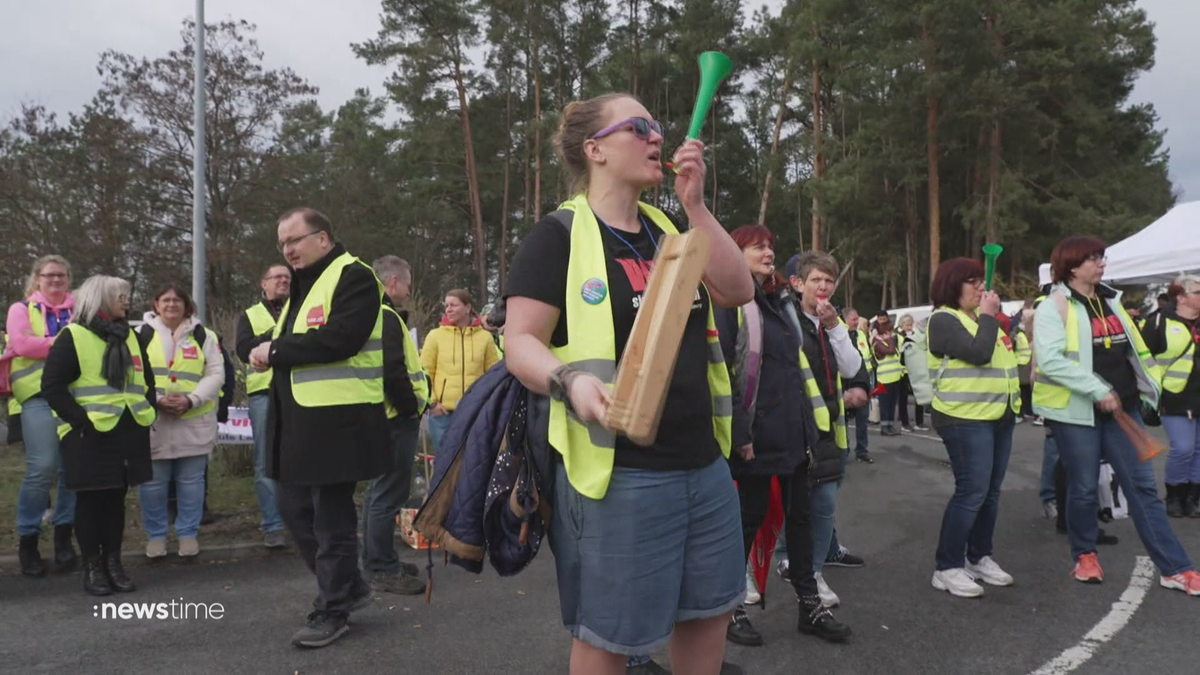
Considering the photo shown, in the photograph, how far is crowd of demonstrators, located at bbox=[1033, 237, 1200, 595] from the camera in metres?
4.56

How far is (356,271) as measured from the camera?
13.1 ft

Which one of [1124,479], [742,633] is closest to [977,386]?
[1124,479]

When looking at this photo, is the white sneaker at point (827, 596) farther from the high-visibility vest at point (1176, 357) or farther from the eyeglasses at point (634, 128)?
the high-visibility vest at point (1176, 357)

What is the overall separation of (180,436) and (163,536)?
65 cm

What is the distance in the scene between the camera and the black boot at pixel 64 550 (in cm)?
522

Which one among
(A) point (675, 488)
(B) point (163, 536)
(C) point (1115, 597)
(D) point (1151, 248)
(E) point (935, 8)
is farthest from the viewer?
(E) point (935, 8)

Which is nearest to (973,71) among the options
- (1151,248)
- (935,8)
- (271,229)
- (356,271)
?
(935,8)

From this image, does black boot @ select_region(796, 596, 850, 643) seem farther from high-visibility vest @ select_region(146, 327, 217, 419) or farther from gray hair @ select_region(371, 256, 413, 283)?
high-visibility vest @ select_region(146, 327, 217, 419)

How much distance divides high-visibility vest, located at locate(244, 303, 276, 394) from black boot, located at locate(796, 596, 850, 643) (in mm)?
3744

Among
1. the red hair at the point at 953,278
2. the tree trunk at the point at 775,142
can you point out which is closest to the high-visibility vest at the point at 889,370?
the red hair at the point at 953,278

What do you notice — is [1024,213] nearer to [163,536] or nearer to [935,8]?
[935,8]

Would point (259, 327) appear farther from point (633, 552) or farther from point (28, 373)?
point (633, 552)

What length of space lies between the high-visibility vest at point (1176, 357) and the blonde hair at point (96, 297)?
7.71 metres

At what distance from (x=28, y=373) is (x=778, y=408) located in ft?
15.5
